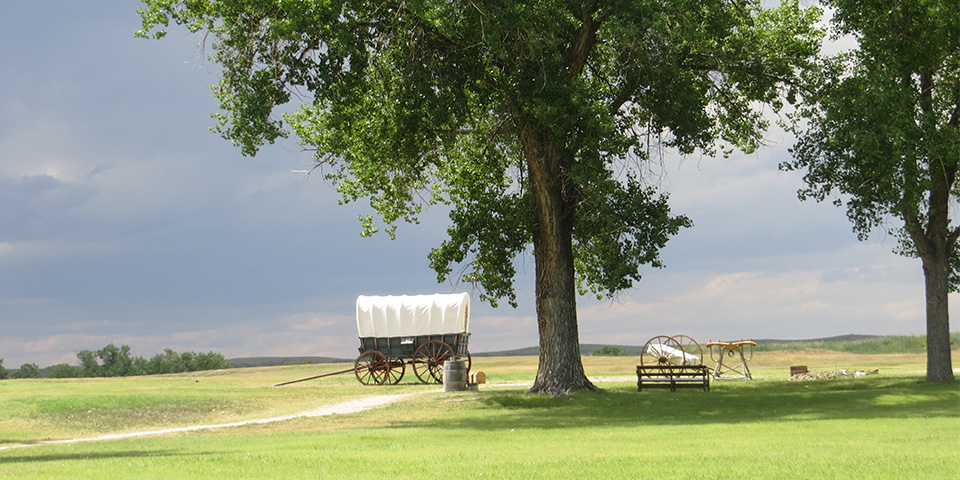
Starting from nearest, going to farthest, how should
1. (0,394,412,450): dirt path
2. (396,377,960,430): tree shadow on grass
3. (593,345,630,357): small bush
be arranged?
(396,377,960,430): tree shadow on grass, (0,394,412,450): dirt path, (593,345,630,357): small bush

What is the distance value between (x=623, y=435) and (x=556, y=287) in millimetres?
9164

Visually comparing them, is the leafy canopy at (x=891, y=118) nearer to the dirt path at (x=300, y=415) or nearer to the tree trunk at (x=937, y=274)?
the tree trunk at (x=937, y=274)

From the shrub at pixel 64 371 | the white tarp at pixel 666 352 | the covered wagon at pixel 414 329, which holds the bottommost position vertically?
the shrub at pixel 64 371

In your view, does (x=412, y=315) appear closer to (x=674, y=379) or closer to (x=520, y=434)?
(x=674, y=379)

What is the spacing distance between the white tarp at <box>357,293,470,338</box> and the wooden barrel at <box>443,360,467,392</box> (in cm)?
398

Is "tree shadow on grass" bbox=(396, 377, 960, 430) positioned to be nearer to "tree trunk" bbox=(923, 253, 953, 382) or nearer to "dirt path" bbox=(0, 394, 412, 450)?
"tree trunk" bbox=(923, 253, 953, 382)

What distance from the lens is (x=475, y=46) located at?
22.2 meters

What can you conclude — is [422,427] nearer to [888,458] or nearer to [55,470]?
[55,470]

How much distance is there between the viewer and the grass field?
10102 mm

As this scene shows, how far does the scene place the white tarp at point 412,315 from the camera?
30.9 meters

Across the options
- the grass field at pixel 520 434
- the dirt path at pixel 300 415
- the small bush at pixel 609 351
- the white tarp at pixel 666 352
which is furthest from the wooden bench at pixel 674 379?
the small bush at pixel 609 351

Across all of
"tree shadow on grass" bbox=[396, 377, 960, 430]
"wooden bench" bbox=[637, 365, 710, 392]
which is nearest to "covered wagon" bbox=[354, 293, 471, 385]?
"tree shadow on grass" bbox=[396, 377, 960, 430]

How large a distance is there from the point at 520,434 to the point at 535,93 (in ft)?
30.6

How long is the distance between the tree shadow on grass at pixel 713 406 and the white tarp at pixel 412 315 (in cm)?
677
